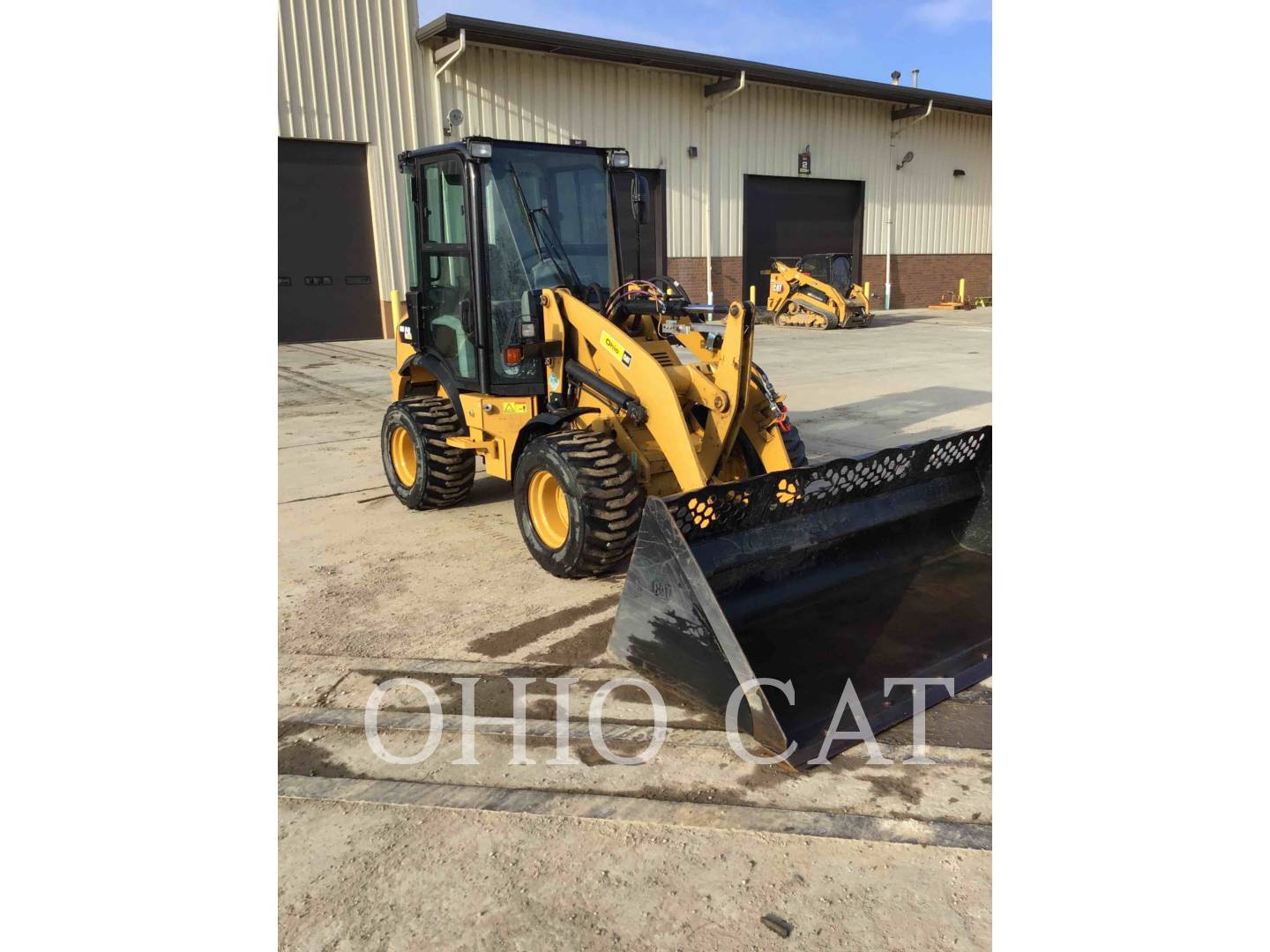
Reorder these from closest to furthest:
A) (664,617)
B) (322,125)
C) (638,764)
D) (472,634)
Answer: (638,764), (664,617), (472,634), (322,125)

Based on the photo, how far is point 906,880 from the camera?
8.48ft

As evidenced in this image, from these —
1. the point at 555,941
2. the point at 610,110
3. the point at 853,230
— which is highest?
the point at 610,110

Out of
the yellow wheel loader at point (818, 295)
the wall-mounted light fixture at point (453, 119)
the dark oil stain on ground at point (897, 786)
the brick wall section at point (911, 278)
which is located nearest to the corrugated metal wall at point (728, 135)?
the wall-mounted light fixture at point (453, 119)

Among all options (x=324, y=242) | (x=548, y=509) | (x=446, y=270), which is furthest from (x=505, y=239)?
(x=324, y=242)

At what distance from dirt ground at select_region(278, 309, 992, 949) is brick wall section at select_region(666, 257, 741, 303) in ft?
60.0

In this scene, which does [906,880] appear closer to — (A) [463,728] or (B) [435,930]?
Result: (B) [435,930]

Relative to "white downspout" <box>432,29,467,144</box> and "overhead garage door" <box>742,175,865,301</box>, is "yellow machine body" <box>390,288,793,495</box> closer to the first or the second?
"white downspout" <box>432,29,467,144</box>

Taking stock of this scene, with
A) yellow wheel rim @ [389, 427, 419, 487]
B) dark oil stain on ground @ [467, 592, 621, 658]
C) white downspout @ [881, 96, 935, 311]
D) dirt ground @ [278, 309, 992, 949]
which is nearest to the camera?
dirt ground @ [278, 309, 992, 949]

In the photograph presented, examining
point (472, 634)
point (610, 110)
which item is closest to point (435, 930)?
point (472, 634)

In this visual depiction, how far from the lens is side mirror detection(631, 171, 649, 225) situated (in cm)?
550

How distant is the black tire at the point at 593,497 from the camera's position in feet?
14.7

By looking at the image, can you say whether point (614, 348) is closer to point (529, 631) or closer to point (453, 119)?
point (529, 631)

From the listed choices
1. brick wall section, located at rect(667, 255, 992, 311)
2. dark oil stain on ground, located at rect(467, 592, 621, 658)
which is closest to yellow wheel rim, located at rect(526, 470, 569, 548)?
dark oil stain on ground, located at rect(467, 592, 621, 658)

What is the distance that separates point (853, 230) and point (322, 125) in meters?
15.1
